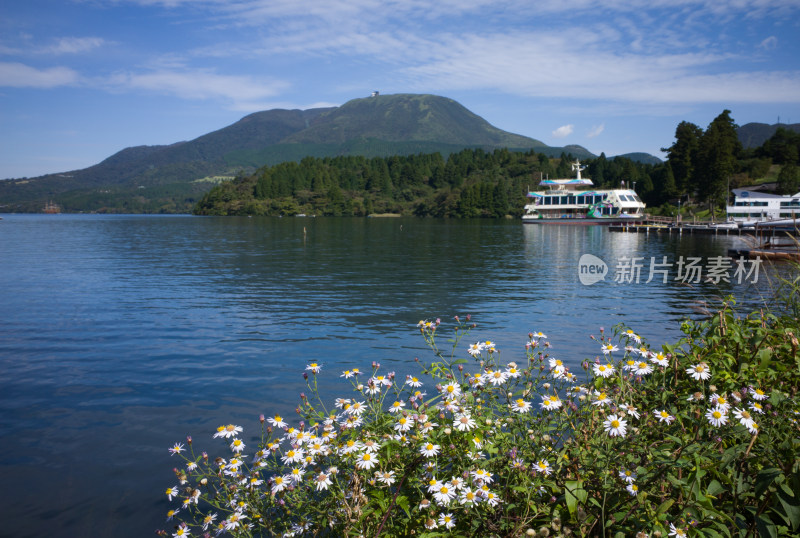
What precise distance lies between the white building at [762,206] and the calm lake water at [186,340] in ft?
182

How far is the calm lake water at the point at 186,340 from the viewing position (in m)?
6.70

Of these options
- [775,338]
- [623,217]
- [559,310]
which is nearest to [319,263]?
[559,310]

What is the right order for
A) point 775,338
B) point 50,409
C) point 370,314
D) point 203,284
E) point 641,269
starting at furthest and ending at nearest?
1. point 641,269
2. point 203,284
3. point 370,314
4. point 50,409
5. point 775,338

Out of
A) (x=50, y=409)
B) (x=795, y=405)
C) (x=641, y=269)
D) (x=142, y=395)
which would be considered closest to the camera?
(x=795, y=405)

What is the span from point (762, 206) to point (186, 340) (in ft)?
283

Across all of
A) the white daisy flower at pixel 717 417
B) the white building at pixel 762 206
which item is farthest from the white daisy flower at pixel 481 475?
the white building at pixel 762 206

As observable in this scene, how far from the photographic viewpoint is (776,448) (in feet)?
10.4

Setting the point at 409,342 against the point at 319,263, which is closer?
the point at 409,342

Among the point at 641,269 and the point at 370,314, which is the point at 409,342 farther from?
the point at 641,269

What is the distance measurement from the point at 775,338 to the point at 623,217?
8875 centimetres

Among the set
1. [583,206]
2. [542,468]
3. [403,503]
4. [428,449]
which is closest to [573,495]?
[542,468]

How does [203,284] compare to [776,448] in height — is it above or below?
below

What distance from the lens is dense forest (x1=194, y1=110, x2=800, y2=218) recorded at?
96.1m

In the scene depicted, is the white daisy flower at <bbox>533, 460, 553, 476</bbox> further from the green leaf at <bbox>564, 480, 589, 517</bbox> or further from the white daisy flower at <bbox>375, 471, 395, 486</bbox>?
the white daisy flower at <bbox>375, 471, 395, 486</bbox>
